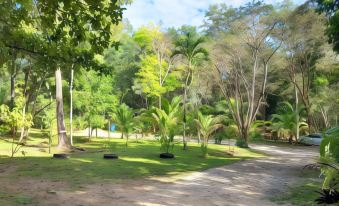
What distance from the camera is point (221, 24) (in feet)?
92.7

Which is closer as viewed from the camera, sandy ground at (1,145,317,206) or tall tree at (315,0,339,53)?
sandy ground at (1,145,317,206)

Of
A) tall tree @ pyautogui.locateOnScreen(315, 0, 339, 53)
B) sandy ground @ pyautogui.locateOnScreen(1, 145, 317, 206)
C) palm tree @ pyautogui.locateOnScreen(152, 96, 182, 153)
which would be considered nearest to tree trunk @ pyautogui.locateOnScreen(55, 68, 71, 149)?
palm tree @ pyautogui.locateOnScreen(152, 96, 182, 153)

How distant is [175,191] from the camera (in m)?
8.48

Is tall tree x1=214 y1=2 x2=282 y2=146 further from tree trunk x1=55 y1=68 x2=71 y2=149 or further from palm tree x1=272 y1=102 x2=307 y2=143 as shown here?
tree trunk x1=55 y1=68 x2=71 y2=149

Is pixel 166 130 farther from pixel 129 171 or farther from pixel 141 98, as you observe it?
pixel 141 98

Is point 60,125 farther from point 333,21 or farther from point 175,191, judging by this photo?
point 333,21

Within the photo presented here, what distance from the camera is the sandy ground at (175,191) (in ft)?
23.7

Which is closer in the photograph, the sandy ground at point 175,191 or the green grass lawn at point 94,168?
the sandy ground at point 175,191

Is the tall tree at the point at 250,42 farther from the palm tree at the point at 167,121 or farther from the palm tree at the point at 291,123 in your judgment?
the palm tree at the point at 167,121

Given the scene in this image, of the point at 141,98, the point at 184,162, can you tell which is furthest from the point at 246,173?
the point at 141,98

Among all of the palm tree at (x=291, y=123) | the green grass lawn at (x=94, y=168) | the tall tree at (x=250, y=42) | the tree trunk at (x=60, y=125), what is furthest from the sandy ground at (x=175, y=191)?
the palm tree at (x=291, y=123)

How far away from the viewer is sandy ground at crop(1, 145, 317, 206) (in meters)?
7.23

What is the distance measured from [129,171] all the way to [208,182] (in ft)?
8.76

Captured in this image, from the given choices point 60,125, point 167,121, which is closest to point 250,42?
point 167,121
